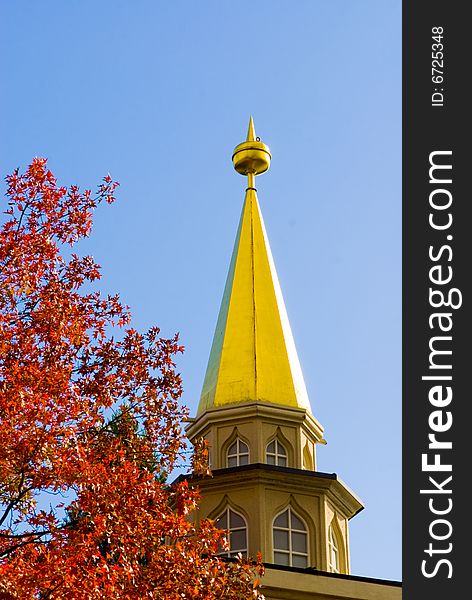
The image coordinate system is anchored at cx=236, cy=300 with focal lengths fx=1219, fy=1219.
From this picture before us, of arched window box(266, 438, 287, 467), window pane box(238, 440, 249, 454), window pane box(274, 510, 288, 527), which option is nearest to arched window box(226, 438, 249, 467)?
window pane box(238, 440, 249, 454)

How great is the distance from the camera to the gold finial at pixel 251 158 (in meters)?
30.1

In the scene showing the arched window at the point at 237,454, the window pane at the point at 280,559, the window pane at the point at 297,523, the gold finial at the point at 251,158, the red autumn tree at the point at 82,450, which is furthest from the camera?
the gold finial at the point at 251,158

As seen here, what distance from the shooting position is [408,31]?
49.9 feet

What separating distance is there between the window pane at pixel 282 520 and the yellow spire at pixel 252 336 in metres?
2.61

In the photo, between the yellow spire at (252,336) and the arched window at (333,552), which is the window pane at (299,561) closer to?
the arched window at (333,552)

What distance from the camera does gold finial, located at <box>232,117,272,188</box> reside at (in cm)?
3006

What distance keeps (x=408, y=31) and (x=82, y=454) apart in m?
6.82

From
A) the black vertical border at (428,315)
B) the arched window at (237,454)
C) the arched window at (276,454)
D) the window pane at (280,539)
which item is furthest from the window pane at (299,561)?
the black vertical border at (428,315)

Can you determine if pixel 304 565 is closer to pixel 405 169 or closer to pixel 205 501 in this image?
pixel 205 501

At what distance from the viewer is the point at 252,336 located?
87.7 feet

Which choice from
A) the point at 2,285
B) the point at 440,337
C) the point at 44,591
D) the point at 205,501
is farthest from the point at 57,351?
the point at 205,501

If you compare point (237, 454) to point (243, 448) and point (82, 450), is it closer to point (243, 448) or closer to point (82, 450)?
point (243, 448)

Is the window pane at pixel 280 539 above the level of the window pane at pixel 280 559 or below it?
above

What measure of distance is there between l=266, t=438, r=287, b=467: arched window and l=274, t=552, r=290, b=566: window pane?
2.12 meters
